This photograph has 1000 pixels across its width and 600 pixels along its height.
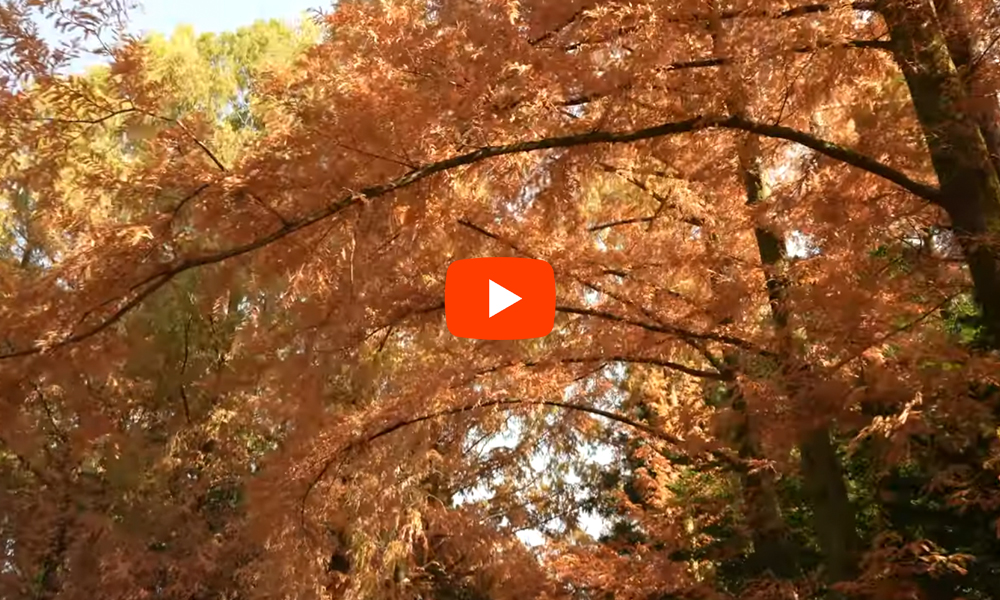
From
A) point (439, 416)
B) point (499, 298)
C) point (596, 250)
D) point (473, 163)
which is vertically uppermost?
point (596, 250)

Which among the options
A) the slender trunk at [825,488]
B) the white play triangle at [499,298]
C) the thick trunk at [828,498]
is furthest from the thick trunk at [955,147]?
the white play triangle at [499,298]

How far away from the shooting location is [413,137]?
3092mm

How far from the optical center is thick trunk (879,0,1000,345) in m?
3.09

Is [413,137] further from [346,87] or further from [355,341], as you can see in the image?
[355,341]

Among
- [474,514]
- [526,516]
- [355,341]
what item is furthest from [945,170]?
[526,516]

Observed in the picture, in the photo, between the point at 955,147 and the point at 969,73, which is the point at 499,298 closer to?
the point at 955,147

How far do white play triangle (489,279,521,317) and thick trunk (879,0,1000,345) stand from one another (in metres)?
1.91

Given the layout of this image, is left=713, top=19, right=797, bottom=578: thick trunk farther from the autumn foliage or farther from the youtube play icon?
the youtube play icon

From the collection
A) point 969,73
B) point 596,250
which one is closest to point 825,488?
point 596,250

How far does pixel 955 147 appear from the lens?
3172mm

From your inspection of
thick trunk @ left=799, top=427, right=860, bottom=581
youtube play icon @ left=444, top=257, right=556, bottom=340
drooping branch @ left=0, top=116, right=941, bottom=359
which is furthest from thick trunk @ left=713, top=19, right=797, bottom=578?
drooping branch @ left=0, top=116, right=941, bottom=359

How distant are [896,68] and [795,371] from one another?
5.16ft

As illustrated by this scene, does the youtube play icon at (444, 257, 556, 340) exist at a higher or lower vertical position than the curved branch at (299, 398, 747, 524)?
higher

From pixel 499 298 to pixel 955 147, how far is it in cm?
200
